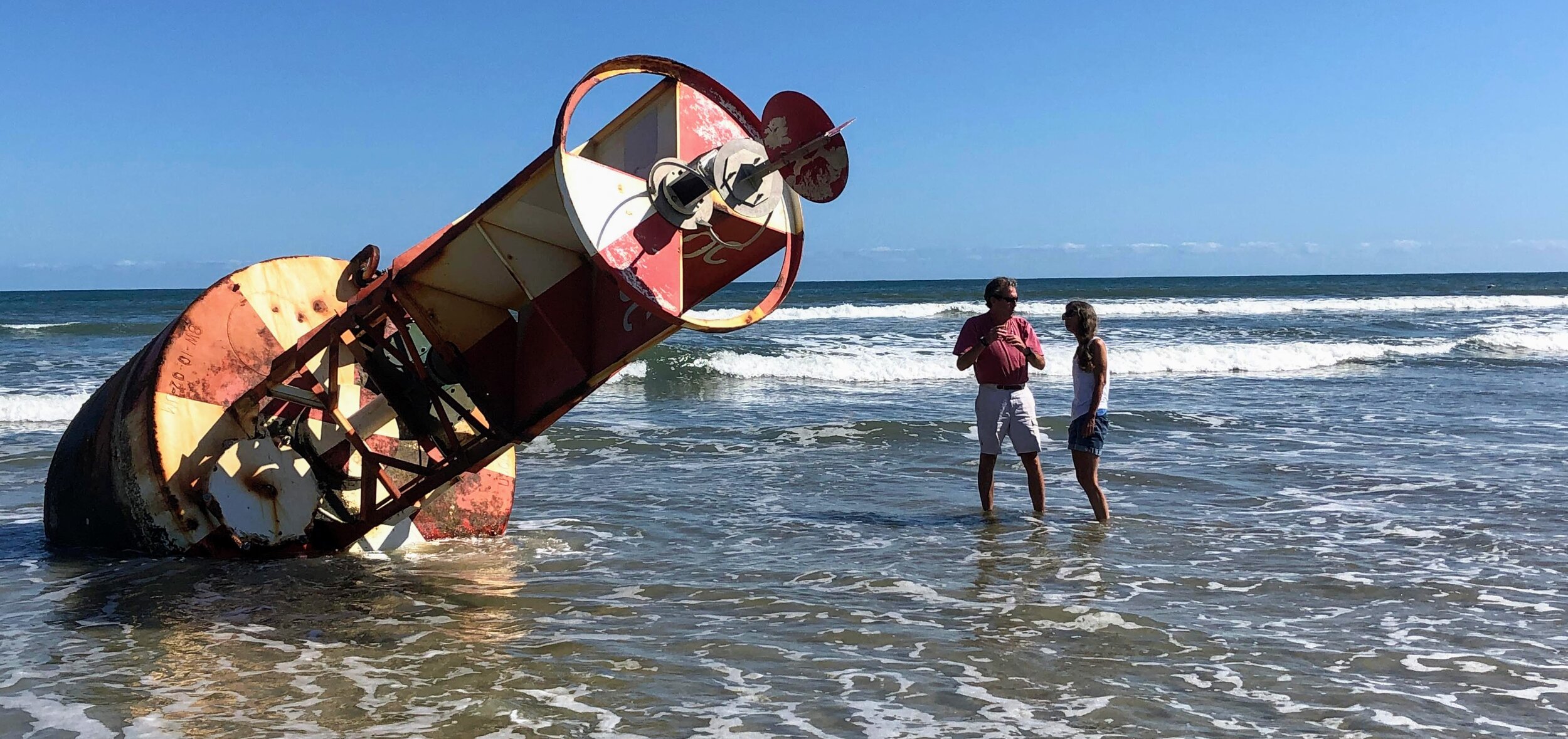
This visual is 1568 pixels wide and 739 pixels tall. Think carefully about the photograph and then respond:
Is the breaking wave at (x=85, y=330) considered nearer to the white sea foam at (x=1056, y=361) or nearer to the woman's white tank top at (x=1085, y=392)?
the white sea foam at (x=1056, y=361)

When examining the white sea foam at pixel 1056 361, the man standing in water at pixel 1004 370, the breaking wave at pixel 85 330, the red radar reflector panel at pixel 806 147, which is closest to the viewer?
the red radar reflector panel at pixel 806 147

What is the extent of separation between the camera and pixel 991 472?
7.66 m

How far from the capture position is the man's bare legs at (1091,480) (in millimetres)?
A: 7312

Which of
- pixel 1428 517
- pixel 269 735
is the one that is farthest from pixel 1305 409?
pixel 269 735

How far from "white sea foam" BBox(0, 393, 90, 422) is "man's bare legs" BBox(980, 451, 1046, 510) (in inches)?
416

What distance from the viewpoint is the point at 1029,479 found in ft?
25.1

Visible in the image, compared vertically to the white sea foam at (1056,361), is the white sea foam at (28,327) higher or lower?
higher

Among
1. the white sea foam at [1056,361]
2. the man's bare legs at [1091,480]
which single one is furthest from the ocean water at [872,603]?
the white sea foam at [1056,361]

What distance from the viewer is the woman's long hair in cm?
726

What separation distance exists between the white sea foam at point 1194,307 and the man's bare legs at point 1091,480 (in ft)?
95.7

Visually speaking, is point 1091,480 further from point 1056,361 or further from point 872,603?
point 1056,361

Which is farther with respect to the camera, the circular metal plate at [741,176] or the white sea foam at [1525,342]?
the white sea foam at [1525,342]

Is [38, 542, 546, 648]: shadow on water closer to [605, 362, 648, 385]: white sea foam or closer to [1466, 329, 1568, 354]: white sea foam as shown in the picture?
[605, 362, 648, 385]: white sea foam

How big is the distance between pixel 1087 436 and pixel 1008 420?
497mm
